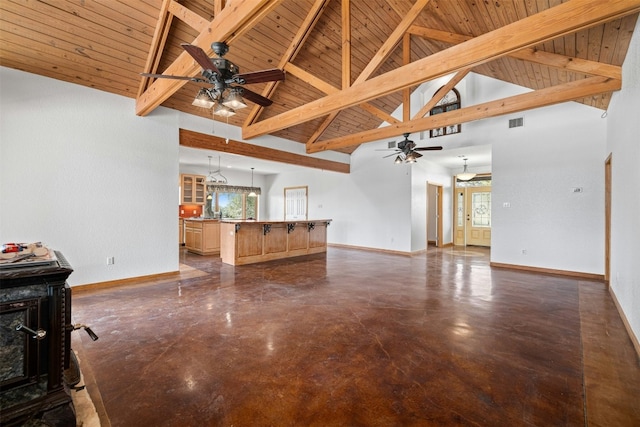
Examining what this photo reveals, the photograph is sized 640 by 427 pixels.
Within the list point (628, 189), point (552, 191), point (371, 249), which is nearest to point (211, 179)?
point (371, 249)

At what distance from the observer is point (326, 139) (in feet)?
25.7

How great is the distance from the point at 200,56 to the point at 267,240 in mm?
4655

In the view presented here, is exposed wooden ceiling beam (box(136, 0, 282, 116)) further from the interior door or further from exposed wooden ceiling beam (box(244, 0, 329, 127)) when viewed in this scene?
the interior door

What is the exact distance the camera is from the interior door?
29.9 ft

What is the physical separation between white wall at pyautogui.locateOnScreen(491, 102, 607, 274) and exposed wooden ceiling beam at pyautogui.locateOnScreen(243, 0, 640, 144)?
3810 millimetres

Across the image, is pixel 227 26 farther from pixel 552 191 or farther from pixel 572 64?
pixel 552 191

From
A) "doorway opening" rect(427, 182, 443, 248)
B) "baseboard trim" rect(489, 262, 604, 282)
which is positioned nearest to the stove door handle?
"baseboard trim" rect(489, 262, 604, 282)

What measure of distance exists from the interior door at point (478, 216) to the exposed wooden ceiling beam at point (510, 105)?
499 cm

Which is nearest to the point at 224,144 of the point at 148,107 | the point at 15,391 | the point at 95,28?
the point at 148,107

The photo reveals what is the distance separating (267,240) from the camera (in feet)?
22.1

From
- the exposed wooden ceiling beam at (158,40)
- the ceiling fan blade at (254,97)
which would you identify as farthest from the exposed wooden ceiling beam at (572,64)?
the exposed wooden ceiling beam at (158,40)

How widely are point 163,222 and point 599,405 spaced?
18.5 feet

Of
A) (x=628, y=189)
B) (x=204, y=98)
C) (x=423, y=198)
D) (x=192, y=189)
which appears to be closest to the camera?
(x=628, y=189)

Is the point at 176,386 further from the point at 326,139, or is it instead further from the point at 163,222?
the point at 326,139
